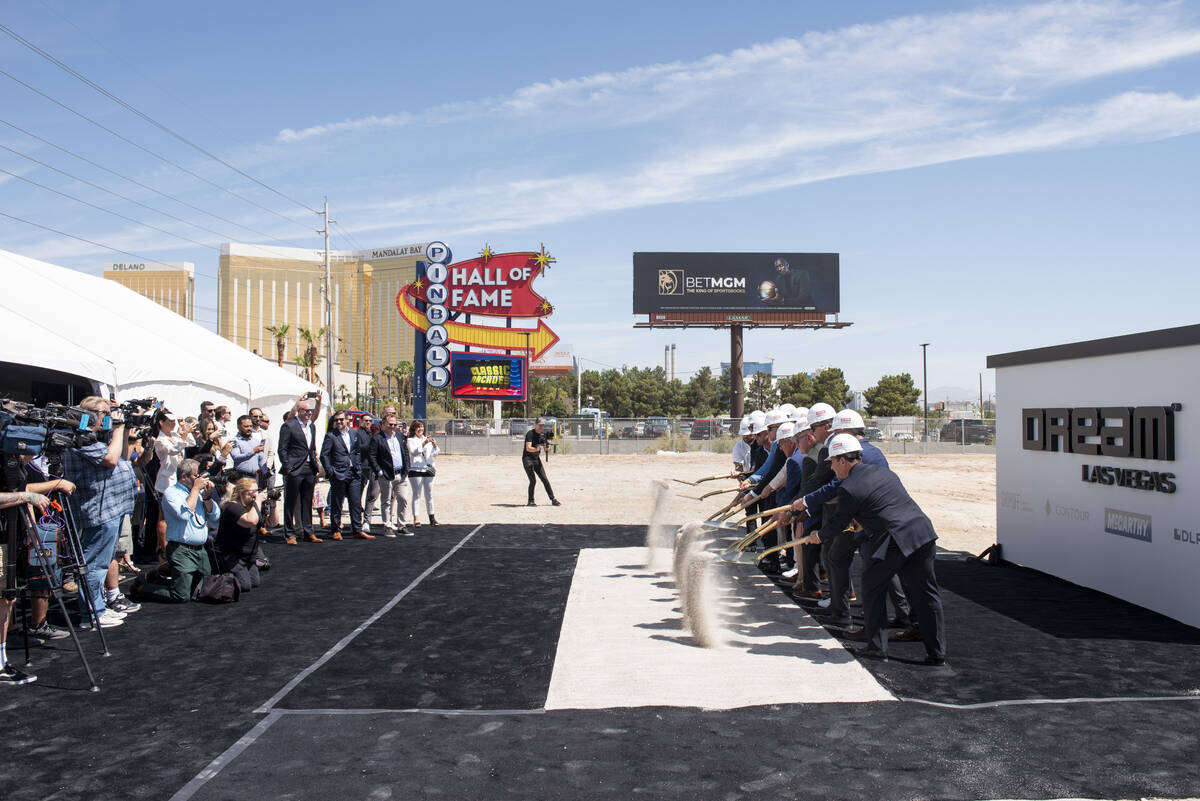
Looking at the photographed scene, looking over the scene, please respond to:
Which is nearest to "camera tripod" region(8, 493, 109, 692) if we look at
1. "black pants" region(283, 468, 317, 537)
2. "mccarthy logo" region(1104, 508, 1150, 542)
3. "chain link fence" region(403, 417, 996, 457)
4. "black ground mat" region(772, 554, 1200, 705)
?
"black pants" region(283, 468, 317, 537)

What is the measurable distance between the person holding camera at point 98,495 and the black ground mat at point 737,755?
3144mm

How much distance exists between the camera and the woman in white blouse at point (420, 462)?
531 inches

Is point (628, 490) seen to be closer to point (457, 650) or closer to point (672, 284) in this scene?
point (457, 650)

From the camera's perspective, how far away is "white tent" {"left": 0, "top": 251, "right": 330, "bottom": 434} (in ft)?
39.2

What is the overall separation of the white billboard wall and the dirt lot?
209 cm

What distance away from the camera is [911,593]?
6.38m

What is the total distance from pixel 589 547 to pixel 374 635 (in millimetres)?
5291

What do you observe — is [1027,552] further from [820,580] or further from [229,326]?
[229,326]

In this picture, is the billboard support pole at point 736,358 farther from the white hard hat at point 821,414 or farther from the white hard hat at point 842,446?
the white hard hat at point 842,446

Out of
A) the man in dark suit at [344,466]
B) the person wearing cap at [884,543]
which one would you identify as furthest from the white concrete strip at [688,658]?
the man in dark suit at [344,466]

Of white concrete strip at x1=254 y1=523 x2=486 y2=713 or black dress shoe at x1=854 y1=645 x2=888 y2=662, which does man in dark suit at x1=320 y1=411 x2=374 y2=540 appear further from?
black dress shoe at x1=854 y1=645 x2=888 y2=662

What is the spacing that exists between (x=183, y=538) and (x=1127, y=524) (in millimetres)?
9258

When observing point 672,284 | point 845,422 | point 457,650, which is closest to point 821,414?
point 845,422

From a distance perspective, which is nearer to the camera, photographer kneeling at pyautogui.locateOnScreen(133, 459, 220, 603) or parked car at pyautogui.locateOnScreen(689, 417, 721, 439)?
photographer kneeling at pyautogui.locateOnScreen(133, 459, 220, 603)
